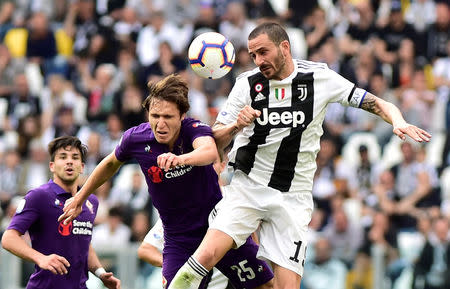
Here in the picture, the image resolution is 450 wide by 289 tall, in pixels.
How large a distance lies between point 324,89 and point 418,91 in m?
7.54

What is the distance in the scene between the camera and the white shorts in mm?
9523

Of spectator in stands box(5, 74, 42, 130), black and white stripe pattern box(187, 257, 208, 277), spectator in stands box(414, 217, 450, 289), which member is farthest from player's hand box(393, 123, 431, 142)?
spectator in stands box(5, 74, 42, 130)

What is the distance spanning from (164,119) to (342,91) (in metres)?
1.69

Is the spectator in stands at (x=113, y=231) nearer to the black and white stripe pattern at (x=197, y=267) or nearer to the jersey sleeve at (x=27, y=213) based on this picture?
the jersey sleeve at (x=27, y=213)

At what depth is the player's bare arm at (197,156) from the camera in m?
8.22

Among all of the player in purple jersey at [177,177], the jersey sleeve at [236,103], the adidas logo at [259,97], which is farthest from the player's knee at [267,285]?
the adidas logo at [259,97]

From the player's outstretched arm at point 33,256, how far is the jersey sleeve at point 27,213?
62 millimetres

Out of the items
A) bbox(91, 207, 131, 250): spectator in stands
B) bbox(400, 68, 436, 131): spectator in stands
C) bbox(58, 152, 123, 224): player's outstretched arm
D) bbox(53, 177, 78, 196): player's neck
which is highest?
bbox(58, 152, 123, 224): player's outstretched arm

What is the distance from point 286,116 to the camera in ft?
31.3

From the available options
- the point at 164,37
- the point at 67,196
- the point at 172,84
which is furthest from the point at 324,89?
the point at 164,37

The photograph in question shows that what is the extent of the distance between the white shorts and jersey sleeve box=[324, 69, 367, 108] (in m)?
0.93

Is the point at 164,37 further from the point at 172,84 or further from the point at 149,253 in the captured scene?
the point at 172,84

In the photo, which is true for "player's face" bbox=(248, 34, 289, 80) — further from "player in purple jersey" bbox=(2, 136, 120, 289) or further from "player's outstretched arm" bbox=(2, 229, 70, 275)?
"player's outstretched arm" bbox=(2, 229, 70, 275)

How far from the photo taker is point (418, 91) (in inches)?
663
